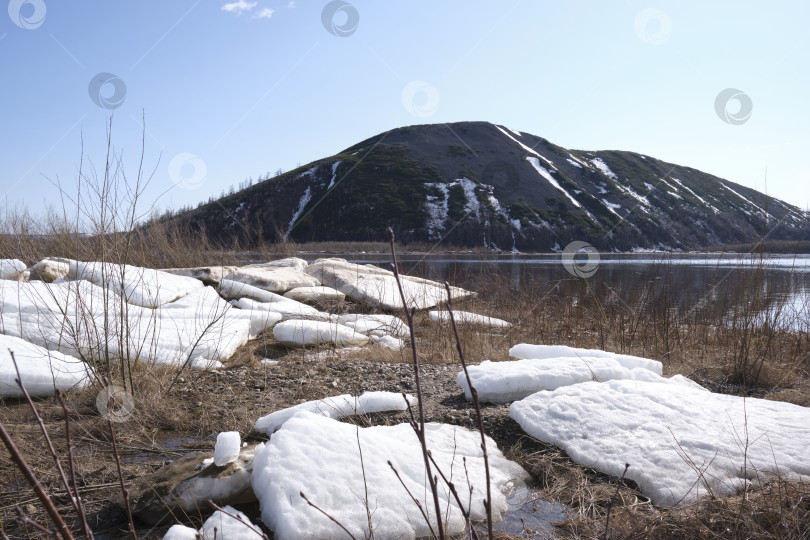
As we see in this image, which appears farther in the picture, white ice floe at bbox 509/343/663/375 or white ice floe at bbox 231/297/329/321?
white ice floe at bbox 231/297/329/321

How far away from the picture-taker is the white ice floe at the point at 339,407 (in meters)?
3.08

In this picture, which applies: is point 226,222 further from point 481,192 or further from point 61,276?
point 61,276

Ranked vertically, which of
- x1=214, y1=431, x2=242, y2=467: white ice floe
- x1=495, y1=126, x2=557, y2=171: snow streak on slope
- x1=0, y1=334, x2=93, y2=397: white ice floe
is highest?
x1=495, y1=126, x2=557, y2=171: snow streak on slope

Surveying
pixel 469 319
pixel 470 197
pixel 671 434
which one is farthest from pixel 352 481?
pixel 470 197

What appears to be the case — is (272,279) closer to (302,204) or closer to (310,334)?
(310,334)

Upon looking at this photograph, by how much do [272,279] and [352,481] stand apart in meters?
6.88

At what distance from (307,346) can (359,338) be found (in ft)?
2.31

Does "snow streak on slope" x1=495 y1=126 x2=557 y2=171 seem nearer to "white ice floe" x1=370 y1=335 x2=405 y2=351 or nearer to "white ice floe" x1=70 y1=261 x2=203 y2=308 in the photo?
"white ice floe" x1=370 y1=335 x2=405 y2=351

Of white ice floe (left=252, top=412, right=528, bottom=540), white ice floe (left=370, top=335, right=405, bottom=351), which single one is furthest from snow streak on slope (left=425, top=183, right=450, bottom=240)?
white ice floe (left=252, top=412, right=528, bottom=540)

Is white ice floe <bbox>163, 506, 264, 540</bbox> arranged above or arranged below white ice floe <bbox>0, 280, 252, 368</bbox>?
below

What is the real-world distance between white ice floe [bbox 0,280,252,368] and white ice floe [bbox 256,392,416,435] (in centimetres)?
103

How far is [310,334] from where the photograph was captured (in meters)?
5.82

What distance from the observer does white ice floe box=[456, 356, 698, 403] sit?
360 cm

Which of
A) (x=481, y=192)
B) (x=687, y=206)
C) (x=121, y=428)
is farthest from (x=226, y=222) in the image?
(x=687, y=206)
